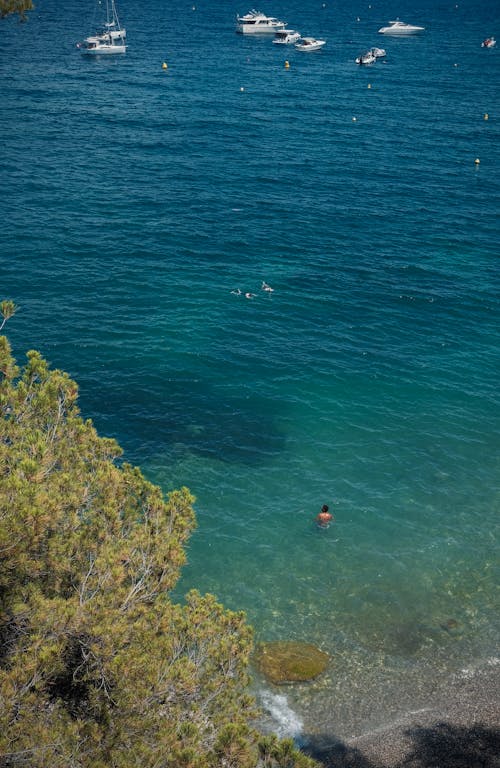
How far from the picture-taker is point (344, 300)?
69688 millimetres

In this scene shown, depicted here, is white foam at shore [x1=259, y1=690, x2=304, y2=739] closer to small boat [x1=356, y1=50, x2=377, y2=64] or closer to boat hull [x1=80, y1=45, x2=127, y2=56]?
small boat [x1=356, y1=50, x2=377, y2=64]

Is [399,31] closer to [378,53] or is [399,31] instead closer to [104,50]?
[378,53]

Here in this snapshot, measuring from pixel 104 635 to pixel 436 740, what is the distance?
63.3 feet

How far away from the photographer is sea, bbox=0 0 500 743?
4112cm

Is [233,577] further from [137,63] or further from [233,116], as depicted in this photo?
[137,63]

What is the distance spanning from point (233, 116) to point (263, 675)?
99262 mm

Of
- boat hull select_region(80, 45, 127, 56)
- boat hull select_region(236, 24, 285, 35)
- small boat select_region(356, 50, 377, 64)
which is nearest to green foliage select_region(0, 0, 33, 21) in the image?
boat hull select_region(80, 45, 127, 56)

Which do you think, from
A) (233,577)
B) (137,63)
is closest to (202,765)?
(233,577)

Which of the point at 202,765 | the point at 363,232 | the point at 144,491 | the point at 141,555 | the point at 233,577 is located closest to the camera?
the point at 202,765

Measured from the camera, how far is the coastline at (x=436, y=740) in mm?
32562

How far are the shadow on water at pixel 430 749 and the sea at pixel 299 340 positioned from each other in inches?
40.7

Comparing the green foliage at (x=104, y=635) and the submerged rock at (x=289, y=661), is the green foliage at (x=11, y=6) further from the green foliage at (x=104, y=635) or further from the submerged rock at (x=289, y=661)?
→ the submerged rock at (x=289, y=661)

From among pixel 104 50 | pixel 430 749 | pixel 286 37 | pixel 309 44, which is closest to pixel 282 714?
pixel 430 749

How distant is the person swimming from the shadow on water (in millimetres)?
13936
